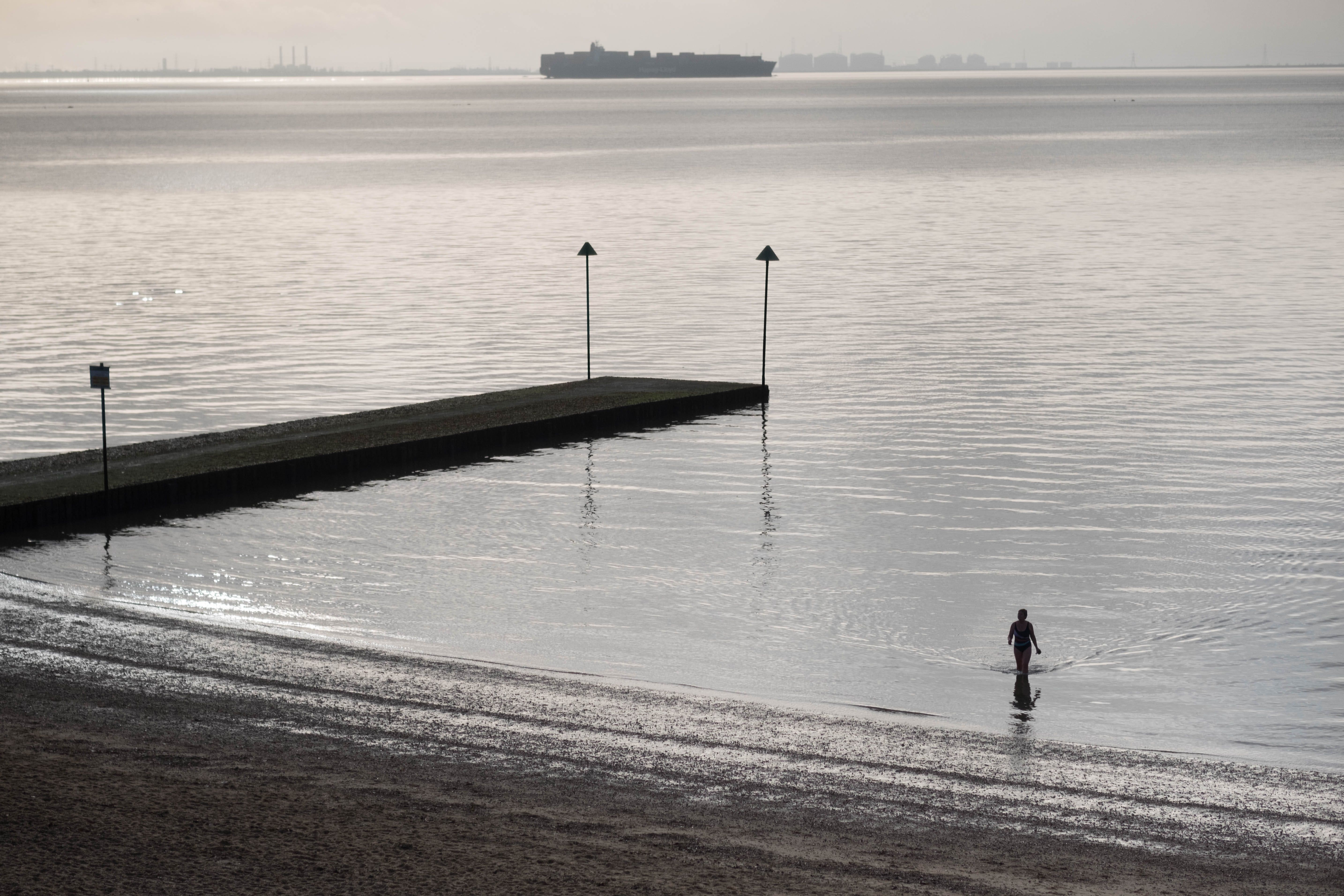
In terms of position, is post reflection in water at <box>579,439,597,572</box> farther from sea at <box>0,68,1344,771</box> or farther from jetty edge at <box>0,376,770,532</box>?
jetty edge at <box>0,376,770,532</box>

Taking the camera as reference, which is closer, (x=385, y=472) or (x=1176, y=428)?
(x=385, y=472)

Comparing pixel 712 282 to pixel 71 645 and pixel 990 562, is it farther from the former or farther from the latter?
pixel 71 645

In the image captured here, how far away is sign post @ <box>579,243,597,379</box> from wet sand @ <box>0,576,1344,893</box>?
18.0 meters

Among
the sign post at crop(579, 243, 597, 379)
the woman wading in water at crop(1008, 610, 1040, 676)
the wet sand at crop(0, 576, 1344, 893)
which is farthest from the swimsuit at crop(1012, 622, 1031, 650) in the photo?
the sign post at crop(579, 243, 597, 379)

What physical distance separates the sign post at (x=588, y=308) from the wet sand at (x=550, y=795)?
59.0 feet

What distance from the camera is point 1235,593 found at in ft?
70.1

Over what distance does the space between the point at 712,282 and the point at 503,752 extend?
158 ft

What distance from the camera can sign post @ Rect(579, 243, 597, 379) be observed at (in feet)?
118

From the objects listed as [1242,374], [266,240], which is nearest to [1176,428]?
[1242,374]

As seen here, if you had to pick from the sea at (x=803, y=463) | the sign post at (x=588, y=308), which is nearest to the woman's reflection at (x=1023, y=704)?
the sea at (x=803, y=463)

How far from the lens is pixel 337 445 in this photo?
2883cm

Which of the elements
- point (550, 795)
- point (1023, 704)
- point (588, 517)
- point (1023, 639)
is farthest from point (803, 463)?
point (550, 795)

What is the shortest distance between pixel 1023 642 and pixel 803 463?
1271 centimetres

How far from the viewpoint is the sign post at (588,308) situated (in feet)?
118
